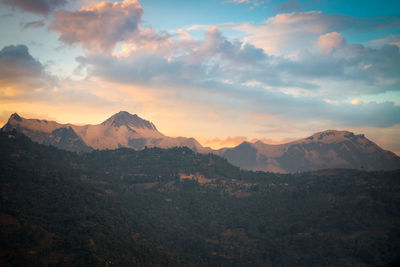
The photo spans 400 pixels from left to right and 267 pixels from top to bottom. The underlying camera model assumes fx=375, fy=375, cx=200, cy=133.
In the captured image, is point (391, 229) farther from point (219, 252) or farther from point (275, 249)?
point (219, 252)

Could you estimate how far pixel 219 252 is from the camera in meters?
178

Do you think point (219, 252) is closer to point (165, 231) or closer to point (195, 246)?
point (195, 246)

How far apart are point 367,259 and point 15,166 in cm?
16020

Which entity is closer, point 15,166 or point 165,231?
point 15,166

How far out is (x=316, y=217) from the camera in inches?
7854

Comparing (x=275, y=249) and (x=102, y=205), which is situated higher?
(x=102, y=205)

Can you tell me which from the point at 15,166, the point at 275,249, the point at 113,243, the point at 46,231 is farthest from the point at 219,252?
the point at 15,166

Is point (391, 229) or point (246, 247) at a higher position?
point (391, 229)

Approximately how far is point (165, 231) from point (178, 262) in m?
45.0

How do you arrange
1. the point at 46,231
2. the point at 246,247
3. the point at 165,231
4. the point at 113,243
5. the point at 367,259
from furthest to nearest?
the point at 165,231, the point at 246,247, the point at 367,259, the point at 113,243, the point at 46,231

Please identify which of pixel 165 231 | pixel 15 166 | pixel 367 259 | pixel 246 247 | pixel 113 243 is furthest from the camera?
pixel 165 231

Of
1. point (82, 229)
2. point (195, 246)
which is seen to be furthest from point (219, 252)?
point (82, 229)

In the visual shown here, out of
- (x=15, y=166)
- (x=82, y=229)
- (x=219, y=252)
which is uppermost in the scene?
(x=15, y=166)

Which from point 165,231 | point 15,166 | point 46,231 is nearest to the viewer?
point 46,231
